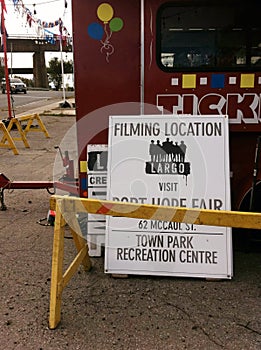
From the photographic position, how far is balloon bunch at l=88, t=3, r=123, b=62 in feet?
11.0

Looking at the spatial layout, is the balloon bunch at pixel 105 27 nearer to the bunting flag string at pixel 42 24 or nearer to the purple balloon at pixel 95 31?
the purple balloon at pixel 95 31

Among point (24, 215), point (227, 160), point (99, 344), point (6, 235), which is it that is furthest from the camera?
point (24, 215)

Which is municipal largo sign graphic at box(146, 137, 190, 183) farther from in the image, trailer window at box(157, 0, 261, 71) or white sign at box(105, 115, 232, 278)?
trailer window at box(157, 0, 261, 71)

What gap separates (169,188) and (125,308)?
1.05 metres

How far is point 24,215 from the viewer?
15.8 ft

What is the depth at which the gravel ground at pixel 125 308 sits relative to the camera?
8.34ft

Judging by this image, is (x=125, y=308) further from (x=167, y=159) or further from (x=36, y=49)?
(x=36, y=49)

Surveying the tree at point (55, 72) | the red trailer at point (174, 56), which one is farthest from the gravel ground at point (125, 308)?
the tree at point (55, 72)

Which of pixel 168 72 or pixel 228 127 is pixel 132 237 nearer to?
pixel 228 127

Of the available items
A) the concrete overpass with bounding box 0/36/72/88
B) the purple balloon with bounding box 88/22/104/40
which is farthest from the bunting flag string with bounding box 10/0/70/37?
the concrete overpass with bounding box 0/36/72/88

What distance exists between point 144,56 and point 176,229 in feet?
5.06

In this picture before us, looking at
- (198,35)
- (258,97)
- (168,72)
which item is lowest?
(258,97)

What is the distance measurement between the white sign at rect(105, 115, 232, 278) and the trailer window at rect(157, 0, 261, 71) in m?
0.53

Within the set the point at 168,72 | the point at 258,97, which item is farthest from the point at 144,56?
the point at 258,97
